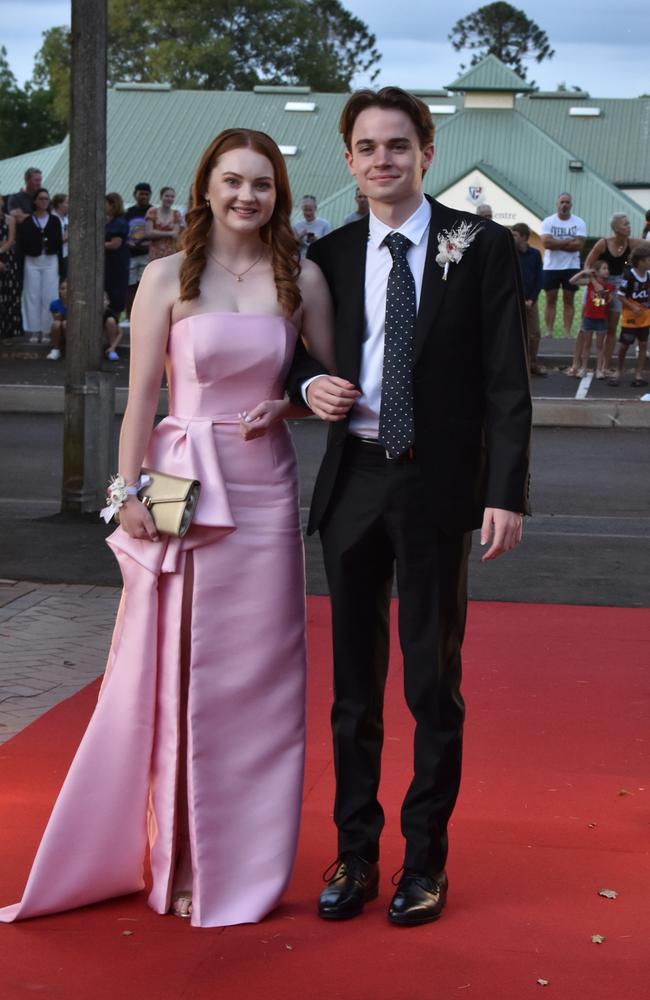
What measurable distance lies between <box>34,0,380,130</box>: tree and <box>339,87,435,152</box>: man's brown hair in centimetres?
8343

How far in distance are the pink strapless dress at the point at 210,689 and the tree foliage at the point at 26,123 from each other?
96144 millimetres

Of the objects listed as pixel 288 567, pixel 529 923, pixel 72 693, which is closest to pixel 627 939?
pixel 529 923

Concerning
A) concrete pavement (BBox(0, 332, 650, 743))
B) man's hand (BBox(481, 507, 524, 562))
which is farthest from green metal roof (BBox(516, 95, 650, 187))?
man's hand (BBox(481, 507, 524, 562))

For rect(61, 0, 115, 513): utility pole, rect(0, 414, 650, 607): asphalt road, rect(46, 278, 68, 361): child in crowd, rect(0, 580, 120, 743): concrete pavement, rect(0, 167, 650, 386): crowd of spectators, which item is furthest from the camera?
rect(46, 278, 68, 361): child in crowd

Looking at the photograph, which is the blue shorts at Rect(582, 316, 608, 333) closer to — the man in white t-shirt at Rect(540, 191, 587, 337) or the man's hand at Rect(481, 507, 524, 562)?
the man in white t-shirt at Rect(540, 191, 587, 337)

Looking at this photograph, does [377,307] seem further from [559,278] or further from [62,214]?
[62,214]

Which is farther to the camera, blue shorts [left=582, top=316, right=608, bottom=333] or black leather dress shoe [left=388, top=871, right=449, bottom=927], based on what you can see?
blue shorts [left=582, top=316, right=608, bottom=333]

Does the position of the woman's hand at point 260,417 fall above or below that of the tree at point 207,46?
below

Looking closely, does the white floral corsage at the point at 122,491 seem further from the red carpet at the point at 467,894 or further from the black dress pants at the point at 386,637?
the red carpet at the point at 467,894

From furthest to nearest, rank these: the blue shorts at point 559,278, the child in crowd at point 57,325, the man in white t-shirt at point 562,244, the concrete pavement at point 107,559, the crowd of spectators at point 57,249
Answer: the blue shorts at point 559,278
the man in white t-shirt at point 562,244
the child in crowd at point 57,325
the crowd of spectators at point 57,249
the concrete pavement at point 107,559

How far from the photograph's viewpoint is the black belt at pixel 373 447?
398cm

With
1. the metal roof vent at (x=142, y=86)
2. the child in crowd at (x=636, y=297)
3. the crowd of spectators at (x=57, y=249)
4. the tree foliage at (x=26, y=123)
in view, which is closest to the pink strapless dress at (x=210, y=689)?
the child in crowd at (x=636, y=297)

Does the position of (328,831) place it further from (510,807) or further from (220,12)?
(220,12)

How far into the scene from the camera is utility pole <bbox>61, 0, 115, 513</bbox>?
10.0 metres
